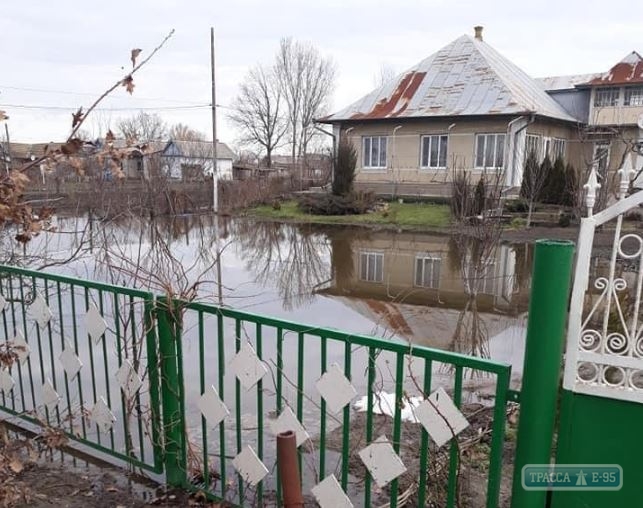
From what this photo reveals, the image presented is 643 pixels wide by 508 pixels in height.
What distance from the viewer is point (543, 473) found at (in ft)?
5.80

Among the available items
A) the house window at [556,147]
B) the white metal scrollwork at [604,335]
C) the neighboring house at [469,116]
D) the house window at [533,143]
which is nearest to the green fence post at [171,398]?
the white metal scrollwork at [604,335]

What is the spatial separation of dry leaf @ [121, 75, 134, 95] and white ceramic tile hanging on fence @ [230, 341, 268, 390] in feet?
3.66

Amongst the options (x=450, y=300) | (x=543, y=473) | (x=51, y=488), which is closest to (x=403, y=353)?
(x=543, y=473)

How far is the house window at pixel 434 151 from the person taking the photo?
2227cm

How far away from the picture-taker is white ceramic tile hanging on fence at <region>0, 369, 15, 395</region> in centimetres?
321

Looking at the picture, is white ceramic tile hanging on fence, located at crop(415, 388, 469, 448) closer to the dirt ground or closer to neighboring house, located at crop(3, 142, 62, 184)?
the dirt ground

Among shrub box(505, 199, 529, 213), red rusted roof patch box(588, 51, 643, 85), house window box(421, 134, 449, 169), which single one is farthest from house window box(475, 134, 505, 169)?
red rusted roof patch box(588, 51, 643, 85)

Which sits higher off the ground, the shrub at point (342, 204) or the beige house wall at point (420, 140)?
the beige house wall at point (420, 140)

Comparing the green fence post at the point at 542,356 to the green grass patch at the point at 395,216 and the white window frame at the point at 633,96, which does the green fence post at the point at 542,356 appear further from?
the white window frame at the point at 633,96

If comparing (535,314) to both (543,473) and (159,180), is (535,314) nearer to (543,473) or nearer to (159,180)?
(543,473)

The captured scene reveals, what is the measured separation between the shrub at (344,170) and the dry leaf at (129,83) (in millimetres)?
19372

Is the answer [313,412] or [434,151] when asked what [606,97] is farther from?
[313,412]

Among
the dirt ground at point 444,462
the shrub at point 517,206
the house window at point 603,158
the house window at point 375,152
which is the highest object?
the house window at point 375,152

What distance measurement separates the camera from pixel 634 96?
23250mm
